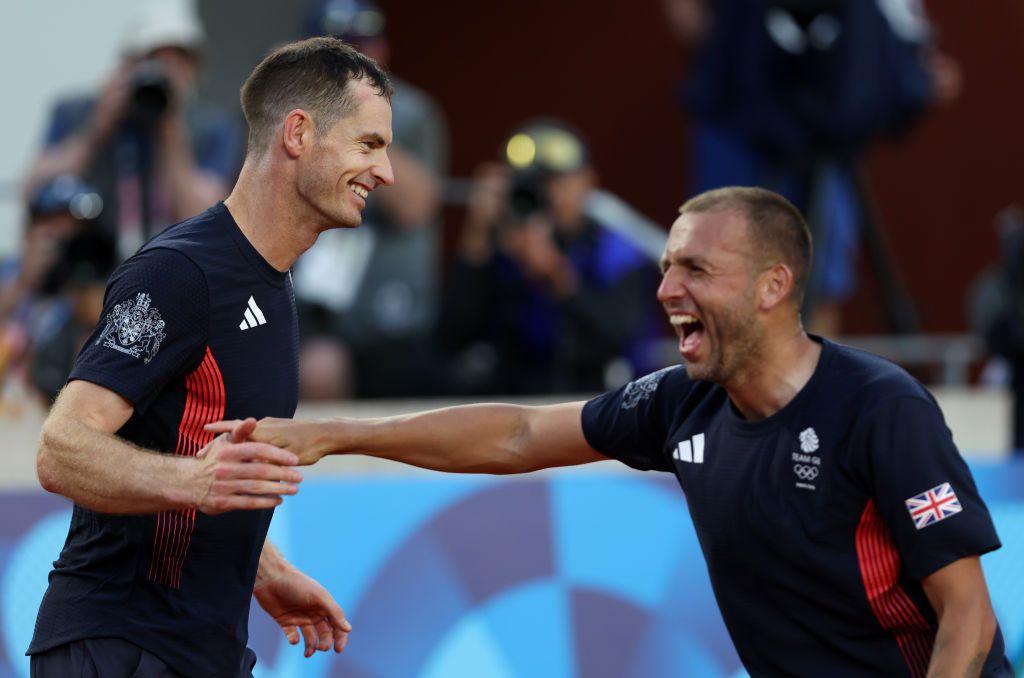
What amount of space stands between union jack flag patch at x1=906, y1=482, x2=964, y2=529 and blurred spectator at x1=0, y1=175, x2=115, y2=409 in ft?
13.3

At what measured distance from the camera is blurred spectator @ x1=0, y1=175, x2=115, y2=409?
6824 millimetres

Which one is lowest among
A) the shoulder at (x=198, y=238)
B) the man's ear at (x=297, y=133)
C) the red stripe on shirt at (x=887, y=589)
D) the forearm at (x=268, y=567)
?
the red stripe on shirt at (x=887, y=589)

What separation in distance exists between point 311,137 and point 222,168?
398 cm

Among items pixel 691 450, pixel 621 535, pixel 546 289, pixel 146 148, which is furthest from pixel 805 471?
pixel 146 148

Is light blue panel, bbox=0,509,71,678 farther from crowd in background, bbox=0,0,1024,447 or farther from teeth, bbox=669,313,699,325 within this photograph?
teeth, bbox=669,313,699,325

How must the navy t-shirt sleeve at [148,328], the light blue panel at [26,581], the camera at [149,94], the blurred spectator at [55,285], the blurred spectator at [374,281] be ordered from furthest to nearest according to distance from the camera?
the blurred spectator at [374,281] < the camera at [149,94] < the blurred spectator at [55,285] < the light blue panel at [26,581] < the navy t-shirt sleeve at [148,328]

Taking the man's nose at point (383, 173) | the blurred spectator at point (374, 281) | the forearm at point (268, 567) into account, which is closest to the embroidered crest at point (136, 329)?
the man's nose at point (383, 173)

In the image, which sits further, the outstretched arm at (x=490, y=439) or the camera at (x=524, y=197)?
the camera at (x=524, y=197)

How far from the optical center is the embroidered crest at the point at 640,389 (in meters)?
4.46

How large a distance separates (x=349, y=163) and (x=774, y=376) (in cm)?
123

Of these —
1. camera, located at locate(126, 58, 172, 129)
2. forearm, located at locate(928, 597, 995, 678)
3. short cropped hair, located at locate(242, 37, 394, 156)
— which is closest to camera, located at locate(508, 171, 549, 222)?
camera, located at locate(126, 58, 172, 129)

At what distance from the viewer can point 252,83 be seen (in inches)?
152

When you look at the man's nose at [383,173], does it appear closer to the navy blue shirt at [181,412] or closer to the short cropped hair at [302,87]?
the short cropped hair at [302,87]

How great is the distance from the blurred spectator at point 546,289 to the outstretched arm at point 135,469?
159 inches
